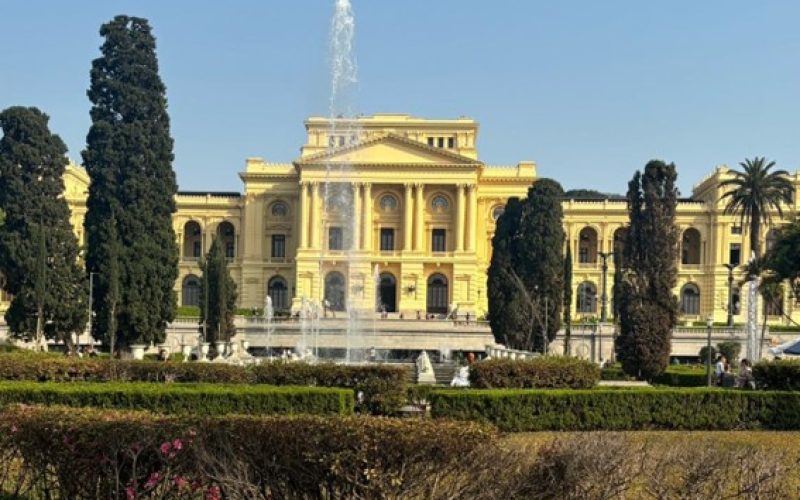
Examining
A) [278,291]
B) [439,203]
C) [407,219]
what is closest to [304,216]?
[278,291]

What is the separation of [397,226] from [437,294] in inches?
253

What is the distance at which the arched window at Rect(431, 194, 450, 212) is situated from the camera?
73500 mm

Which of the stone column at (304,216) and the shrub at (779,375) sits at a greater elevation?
the stone column at (304,216)

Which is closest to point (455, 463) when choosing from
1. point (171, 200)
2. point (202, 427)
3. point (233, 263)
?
point (202, 427)

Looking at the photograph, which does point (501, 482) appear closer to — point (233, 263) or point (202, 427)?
point (202, 427)

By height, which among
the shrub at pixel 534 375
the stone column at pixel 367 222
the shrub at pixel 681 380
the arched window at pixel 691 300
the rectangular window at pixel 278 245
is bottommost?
the shrub at pixel 681 380

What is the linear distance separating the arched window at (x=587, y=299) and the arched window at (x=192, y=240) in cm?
3284

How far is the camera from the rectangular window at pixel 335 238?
73.1m

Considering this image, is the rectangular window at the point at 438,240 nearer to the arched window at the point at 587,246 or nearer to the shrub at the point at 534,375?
the arched window at the point at 587,246

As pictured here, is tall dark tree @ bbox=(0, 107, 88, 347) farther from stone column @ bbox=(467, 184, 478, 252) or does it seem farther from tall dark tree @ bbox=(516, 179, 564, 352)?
stone column @ bbox=(467, 184, 478, 252)

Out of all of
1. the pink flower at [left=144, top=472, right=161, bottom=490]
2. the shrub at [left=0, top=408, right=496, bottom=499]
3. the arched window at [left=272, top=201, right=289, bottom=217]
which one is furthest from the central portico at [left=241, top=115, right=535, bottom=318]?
the pink flower at [left=144, top=472, right=161, bottom=490]

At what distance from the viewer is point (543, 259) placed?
42469 millimetres

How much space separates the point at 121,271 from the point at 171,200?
170 inches

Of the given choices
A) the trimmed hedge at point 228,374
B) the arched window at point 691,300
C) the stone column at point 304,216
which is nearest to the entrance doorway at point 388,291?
the stone column at point 304,216
